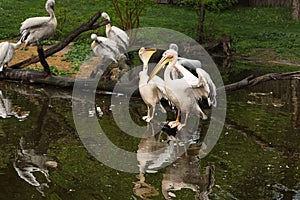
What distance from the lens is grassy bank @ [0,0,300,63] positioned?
49.4 feet

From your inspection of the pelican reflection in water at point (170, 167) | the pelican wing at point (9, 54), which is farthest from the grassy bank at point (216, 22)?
the pelican reflection in water at point (170, 167)

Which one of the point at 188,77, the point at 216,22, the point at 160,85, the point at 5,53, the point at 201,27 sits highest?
the point at 188,77

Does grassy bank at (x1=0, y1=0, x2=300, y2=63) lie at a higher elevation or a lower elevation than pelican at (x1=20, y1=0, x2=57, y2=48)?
lower

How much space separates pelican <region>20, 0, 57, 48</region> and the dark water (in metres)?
1.74

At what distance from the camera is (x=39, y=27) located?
406 inches

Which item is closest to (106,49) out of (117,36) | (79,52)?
(117,36)

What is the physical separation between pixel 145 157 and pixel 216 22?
40.0 ft

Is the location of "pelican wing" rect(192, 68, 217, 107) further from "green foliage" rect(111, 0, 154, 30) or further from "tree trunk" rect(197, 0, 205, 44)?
"tree trunk" rect(197, 0, 205, 44)

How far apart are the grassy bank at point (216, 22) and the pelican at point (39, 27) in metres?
4.02

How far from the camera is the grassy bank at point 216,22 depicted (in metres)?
15.1

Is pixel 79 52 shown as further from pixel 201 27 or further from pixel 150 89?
pixel 150 89

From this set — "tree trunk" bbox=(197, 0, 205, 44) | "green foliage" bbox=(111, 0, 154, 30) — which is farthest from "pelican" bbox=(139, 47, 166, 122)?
"tree trunk" bbox=(197, 0, 205, 44)

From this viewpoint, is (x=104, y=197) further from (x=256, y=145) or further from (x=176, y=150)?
(x=256, y=145)

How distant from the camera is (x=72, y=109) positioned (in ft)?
27.4
